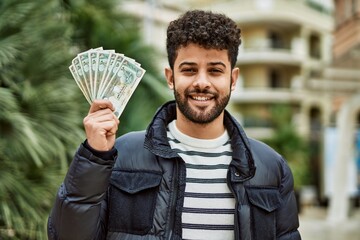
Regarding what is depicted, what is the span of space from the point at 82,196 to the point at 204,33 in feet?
2.07

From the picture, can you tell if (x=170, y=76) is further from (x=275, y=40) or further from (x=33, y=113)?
(x=275, y=40)

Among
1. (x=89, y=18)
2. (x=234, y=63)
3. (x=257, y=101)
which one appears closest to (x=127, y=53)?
(x=89, y=18)

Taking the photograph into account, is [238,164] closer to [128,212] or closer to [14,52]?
[128,212]

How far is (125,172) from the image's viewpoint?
6.19ft

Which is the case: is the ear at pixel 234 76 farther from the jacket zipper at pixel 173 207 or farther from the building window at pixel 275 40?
the building window at pixel 275 40

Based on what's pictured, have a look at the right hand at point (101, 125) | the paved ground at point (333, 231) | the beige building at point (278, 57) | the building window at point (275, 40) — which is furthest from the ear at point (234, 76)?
the building window at point (275, 40)

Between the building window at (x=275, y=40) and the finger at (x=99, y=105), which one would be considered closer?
the finger at (x=99, y=105)

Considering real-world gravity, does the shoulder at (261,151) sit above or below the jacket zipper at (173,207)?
above

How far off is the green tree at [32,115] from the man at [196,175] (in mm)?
2479

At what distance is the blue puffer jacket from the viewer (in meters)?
1.67

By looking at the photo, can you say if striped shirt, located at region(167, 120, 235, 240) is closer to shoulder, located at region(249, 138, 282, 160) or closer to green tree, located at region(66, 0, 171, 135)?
shoulder, located at region(249, 138, 282, 160)

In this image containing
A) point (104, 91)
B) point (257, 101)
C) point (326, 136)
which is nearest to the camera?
point (104, 91)

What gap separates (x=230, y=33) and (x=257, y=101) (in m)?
32.0

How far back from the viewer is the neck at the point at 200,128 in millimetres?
1938
